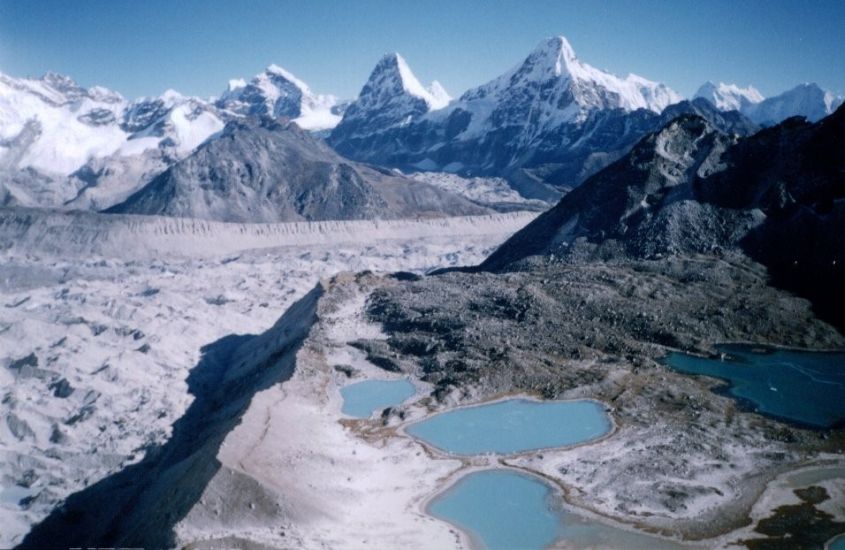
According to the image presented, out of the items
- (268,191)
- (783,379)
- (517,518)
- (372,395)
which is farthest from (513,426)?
(268,191)

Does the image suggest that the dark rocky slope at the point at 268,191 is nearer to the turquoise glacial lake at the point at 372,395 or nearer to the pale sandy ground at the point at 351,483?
the turquoise glacial lake at the point at 372,395

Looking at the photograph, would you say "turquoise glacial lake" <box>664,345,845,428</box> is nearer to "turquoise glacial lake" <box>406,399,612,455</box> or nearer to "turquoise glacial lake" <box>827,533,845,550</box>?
"turquoise glacial lake" <box>406,399,612,455</box>

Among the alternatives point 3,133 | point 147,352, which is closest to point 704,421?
point 147,352

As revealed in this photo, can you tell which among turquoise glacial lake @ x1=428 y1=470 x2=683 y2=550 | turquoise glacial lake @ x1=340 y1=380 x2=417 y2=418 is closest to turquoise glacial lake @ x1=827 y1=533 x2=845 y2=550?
turquoise glacial lake @ x1=428 y1=470 x2=683 y2=550

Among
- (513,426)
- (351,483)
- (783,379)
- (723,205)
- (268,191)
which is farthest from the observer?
(268,191)

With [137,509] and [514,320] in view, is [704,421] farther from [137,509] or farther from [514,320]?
[137,509]

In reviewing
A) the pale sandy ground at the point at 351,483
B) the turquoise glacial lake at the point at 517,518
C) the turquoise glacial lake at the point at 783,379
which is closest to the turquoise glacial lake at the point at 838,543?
the pale sandy ground at the point at 351,483

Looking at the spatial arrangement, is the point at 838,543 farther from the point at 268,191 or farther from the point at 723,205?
the point at 268,191
